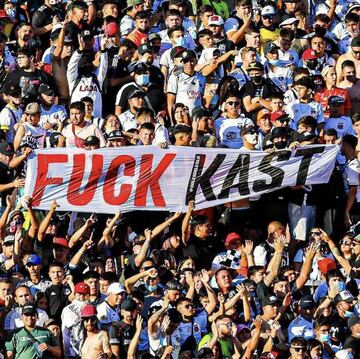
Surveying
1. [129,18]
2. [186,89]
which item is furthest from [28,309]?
[129,18]

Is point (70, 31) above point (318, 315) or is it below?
above

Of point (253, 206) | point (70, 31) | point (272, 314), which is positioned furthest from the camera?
point (70, 31)

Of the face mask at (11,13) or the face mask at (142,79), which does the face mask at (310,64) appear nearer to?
the face mask at (142,79)

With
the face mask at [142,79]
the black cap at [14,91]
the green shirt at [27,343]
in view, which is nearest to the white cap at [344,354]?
the green shirt at [27,343]

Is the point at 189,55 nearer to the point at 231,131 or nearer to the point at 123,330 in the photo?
the point at 231,131

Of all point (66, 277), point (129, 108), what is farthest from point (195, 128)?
point (66, 277)

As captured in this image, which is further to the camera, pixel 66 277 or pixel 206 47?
pixel 206 47

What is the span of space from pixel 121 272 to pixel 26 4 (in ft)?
19.4

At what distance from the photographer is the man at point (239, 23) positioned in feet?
92.9

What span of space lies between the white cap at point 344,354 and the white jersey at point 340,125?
3.97 m

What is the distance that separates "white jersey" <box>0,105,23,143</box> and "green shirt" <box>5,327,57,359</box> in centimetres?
372

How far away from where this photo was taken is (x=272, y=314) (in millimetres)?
23703

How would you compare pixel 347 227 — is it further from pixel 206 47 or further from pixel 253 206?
pixel 206 47

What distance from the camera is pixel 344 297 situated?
950 inches
